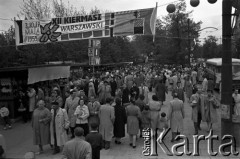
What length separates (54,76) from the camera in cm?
1788

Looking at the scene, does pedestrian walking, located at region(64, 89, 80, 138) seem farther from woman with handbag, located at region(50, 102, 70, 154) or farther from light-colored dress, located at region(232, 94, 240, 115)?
light-colored dress, located at region(232, 94, 240, 115)

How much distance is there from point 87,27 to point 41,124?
192 inches

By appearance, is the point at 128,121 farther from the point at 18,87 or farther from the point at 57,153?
the point at 18,87

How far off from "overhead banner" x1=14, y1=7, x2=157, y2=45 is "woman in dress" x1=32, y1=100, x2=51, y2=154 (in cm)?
429

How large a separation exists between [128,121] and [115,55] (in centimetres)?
3113

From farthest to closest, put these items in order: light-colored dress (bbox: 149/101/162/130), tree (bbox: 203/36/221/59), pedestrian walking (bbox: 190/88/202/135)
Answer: tree (bbox: 203/36/221/59) → pedestrian walking (bbox: 190/88/202/135) → light-colored dress (bbox: 149/101/162/130)

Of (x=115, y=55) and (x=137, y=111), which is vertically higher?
(x=115, y=55)

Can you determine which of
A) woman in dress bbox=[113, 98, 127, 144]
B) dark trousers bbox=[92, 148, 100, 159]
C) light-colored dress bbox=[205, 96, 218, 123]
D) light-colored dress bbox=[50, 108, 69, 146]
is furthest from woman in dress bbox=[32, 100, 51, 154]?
light-colored dress bbox=[205, 96, 218, 123]

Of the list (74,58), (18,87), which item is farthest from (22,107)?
(74,58)

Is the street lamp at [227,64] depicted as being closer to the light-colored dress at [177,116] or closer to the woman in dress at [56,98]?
the light-colored dress at [177,116]

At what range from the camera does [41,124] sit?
866cm

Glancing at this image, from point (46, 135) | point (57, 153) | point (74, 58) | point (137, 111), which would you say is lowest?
point (57, 153)

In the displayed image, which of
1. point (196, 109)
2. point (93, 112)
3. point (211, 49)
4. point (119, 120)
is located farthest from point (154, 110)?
point (211, 49)

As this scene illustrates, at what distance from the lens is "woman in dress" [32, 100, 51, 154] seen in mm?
8625
